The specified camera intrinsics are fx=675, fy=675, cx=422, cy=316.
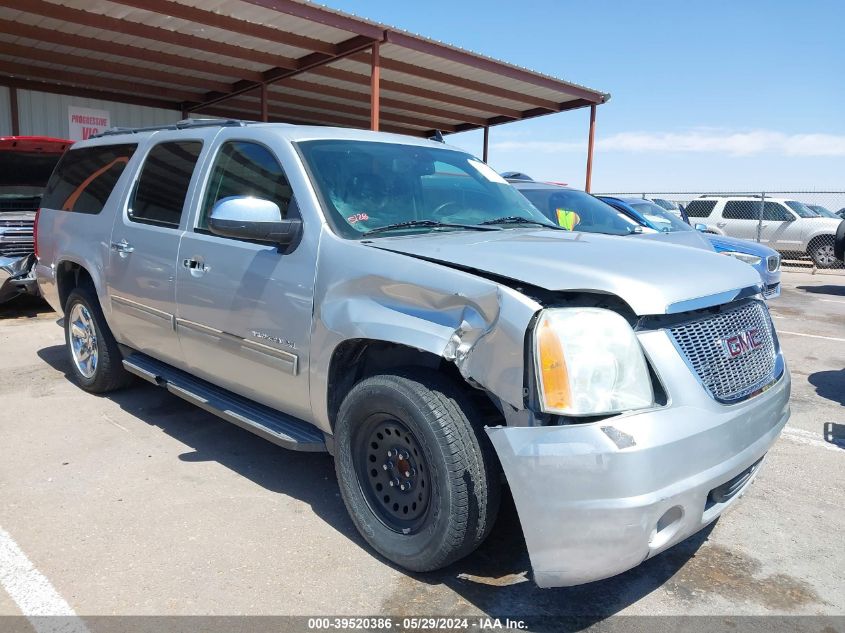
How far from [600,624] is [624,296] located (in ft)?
4.06

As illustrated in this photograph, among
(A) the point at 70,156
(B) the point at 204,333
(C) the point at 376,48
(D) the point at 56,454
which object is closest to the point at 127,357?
(D) the point at 56,454

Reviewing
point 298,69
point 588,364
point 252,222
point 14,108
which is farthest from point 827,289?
point 14,108

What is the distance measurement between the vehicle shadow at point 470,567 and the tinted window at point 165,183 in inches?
56.6

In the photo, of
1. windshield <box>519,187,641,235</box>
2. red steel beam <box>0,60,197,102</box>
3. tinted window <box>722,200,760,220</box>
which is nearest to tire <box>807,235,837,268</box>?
tinted window <box>722,200,760,220</box>

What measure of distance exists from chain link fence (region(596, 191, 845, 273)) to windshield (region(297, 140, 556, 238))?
13.4 meters

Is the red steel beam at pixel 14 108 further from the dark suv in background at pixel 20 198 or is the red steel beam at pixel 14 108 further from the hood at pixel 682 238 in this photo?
the hood at pixel 682 238

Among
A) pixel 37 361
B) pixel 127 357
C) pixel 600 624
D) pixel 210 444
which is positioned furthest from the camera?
pixel 37 361

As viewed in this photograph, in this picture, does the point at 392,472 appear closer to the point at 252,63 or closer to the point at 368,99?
the point at 252,63

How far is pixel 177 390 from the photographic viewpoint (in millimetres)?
3977

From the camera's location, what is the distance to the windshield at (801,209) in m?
18.0

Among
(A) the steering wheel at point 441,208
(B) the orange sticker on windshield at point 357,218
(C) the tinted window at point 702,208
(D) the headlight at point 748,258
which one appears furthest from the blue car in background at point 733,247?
(C) the tinted window at point 702,208

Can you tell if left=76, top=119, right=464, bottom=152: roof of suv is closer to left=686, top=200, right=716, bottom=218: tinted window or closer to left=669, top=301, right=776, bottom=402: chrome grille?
left=669, top=301, right=776, bottom=402: chrome grille

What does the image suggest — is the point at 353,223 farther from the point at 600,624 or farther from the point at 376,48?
the point at 376,48

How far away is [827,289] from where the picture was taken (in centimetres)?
1322
